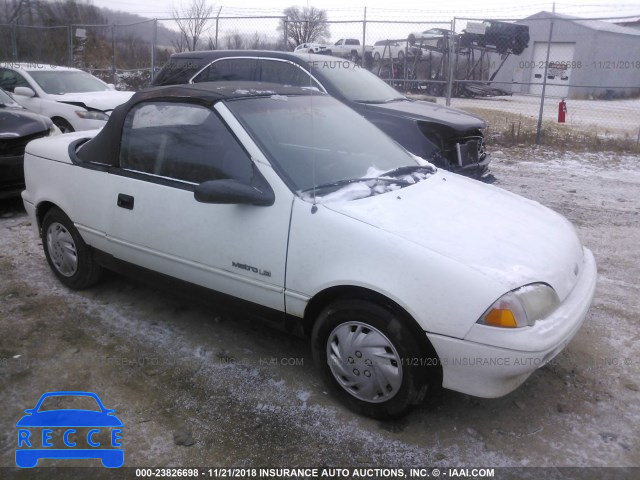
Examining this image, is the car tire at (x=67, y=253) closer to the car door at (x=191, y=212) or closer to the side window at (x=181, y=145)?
the car door at (x=191, y=212)

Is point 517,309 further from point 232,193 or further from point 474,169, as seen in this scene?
point 474,169

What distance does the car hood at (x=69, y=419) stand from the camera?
2836 millimetres

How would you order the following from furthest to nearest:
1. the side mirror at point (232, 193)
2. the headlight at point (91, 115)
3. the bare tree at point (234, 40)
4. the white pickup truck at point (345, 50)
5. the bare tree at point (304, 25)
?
the white pickup truck at point (345, 50) < the bare tree at point (234, 40) < the bare tree at point (304, 25) < the headlight at point (91, 115) < the side mirror at point (232, 193)

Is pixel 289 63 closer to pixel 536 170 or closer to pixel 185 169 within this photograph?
pixel 185 169

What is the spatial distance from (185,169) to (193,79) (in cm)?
439

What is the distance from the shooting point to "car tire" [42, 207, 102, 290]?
414 centimetres

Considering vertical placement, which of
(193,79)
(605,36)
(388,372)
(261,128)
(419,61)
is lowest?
(388,372)

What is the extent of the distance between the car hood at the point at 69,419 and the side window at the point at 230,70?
525 cm

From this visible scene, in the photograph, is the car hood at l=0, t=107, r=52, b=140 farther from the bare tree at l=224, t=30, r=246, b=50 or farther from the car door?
the bare tree at l=224, t=30, r=246, b=50

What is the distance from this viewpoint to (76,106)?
931 centimetres

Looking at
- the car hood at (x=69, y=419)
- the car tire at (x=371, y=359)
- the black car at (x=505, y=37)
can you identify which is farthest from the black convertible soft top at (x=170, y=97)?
the black car at (x=505, y=37)

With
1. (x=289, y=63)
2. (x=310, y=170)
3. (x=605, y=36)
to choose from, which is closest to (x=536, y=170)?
(x=289, y=63)

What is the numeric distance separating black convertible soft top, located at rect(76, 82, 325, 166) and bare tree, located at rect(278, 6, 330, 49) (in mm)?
9324

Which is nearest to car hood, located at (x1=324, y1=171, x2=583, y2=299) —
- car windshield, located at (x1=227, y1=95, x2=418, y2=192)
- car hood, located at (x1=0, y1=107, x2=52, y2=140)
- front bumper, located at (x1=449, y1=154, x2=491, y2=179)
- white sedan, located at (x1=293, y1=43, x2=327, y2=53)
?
car windshield, located at (x1=227, y1=95, x2=418, y2=192)
